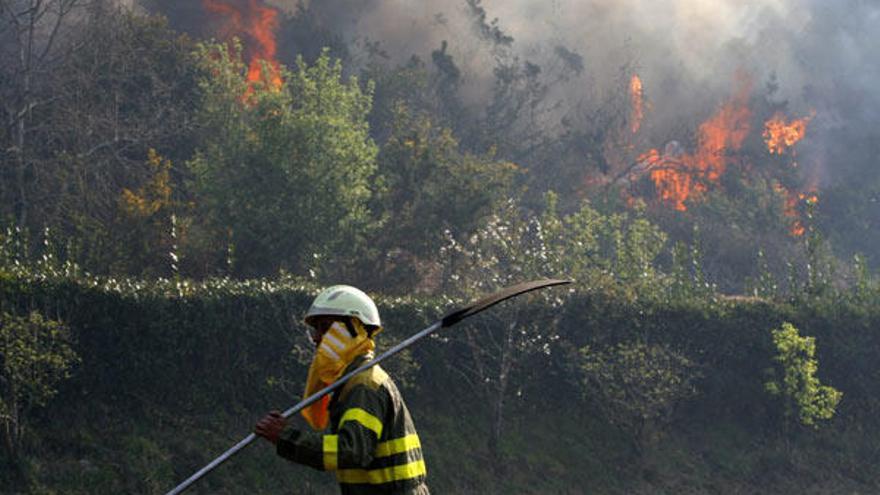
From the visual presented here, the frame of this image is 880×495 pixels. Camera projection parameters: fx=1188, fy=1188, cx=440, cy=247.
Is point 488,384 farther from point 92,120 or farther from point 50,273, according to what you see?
point 92,120

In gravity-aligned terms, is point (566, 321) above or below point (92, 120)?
below

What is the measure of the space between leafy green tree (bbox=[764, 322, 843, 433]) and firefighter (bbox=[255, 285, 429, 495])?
779 inches

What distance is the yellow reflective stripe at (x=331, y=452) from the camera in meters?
5.56

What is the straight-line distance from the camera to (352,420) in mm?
5594

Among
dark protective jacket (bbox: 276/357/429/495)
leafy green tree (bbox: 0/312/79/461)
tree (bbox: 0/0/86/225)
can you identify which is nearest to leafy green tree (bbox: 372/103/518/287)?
tree (bbox: 0/0/86/225)

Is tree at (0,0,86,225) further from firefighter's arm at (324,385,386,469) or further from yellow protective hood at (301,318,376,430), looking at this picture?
firefighter's arm at (324,385,386,469)

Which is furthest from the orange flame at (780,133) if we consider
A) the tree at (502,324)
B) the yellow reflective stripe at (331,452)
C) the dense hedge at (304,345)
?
the yellow reflective stripe at (331,452)

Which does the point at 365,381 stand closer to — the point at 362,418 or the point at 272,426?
the point at 362,418

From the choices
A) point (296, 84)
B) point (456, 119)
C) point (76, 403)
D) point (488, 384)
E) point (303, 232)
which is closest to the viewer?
point (76, 403)

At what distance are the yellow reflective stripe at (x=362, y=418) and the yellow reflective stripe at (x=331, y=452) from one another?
73 mm

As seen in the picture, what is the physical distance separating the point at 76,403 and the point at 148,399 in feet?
4.18

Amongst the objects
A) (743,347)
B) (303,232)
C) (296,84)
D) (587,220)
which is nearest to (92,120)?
(296,84)

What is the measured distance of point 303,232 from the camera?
90.2ft

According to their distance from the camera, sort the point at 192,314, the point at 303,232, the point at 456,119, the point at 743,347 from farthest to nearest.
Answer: the point at 456,119
the point at 303,232
the point at 743,347
the point at 192,314
